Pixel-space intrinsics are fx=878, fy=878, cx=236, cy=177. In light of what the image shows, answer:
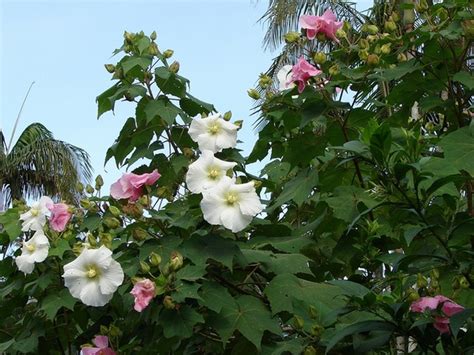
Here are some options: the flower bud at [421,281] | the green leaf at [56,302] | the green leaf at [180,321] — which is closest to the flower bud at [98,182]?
the green leaf at [56,302]

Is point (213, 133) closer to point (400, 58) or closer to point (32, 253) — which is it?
point (400, 58)

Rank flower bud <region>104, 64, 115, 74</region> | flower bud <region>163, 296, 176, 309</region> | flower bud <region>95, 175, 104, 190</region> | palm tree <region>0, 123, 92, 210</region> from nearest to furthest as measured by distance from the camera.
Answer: flower bud <region>163, 296, 176, 309</region>, flower bud <region>104, 64, 115, 74</region>, flower bud <region>95, 175, 104, 190</region>, palm tree <region>0, 123, 92, 210</region>

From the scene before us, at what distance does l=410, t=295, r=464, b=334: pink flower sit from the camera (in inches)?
59.9

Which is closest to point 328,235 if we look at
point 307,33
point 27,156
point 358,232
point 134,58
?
point 358,232

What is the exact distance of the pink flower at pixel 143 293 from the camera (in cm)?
181

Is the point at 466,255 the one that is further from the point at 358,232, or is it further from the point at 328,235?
the point at 328,235

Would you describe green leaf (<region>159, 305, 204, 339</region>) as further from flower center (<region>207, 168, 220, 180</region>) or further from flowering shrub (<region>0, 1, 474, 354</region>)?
flower center (<region>207, 168, 220, 180</region>)

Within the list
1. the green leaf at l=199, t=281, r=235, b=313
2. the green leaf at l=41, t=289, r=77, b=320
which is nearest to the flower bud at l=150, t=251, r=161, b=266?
the green leaf at l=199, t=281, r=235, b=313

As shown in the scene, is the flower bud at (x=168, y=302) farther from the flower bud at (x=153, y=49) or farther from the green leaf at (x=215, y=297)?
the flower bud at (x=153, y=49)

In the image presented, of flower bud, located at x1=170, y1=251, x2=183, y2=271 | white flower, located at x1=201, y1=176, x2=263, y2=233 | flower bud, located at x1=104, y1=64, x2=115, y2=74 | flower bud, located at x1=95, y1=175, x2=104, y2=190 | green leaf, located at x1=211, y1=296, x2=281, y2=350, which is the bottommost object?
green leaf, located at x1=211, y1=296, x2=281, y2=350

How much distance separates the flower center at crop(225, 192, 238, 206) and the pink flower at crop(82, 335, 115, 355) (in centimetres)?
47

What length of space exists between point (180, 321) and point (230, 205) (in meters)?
0.27

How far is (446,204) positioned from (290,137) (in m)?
0.55

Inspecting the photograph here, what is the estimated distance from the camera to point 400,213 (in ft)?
5.92
